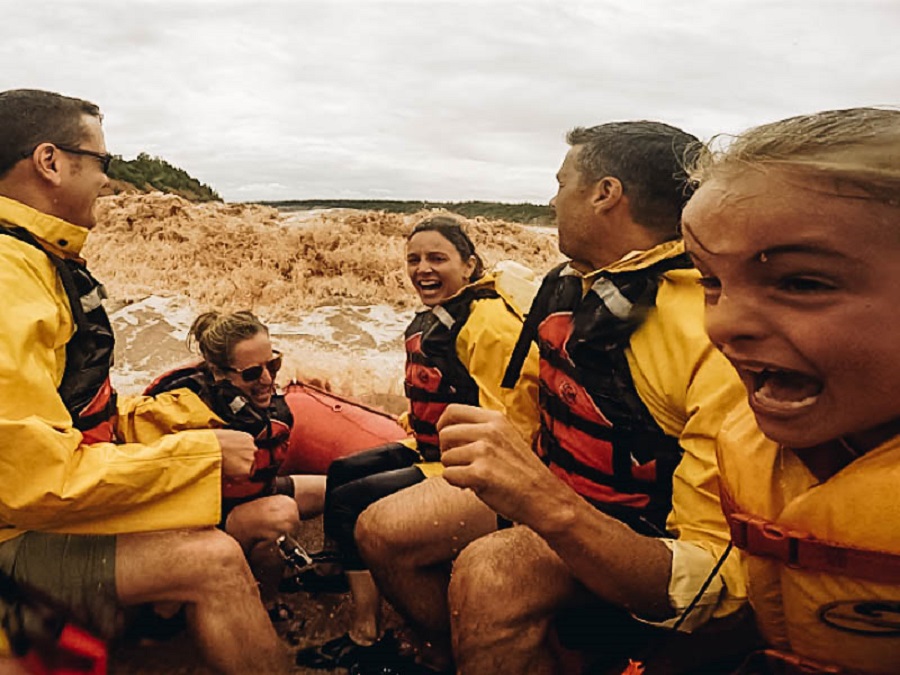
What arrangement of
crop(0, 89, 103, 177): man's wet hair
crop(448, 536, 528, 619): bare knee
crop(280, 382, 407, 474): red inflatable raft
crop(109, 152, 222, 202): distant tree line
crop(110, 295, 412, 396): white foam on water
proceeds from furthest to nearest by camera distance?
crop(109, 152, 222, 202): distant tree line, crop(110, 295, 412, 396): white foam on water, crop(280, 382, 407, 474): red inflatable raft, crop(0, 89, 103, 177): man's wet hair, crop(448, 536, 528, 619): bare knee

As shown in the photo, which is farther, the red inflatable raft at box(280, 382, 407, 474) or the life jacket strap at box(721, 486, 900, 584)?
the red inflatable raft at box(280, 382, 407, 474)

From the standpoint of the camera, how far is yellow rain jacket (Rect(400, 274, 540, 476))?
2467 mm

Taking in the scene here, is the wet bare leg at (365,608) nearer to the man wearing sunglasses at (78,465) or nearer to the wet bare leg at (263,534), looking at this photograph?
the wet bare leg at (263,534)

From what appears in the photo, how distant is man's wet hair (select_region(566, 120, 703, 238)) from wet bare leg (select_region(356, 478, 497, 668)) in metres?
0.88

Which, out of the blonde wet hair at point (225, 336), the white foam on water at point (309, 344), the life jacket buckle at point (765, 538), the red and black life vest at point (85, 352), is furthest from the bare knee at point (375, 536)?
the white foam on water at point (309, 344)

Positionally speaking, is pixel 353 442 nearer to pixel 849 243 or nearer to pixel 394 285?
pixel 849 243

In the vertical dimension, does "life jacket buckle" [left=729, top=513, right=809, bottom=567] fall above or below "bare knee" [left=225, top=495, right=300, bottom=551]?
above

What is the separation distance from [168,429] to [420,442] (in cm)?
A: 88

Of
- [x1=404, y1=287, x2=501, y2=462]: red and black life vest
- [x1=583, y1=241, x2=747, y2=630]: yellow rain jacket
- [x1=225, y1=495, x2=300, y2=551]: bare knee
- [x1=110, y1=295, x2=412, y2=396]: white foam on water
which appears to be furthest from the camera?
[x1=110, y1=295, x2=412, y2=396]: white foam on water

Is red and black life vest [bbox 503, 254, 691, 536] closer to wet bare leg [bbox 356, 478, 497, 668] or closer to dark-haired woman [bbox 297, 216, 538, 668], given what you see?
wet bare leg [bbox 356, 478, 497, 668]

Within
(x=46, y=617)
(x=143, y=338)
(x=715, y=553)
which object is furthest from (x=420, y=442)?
(x=143, y=338)

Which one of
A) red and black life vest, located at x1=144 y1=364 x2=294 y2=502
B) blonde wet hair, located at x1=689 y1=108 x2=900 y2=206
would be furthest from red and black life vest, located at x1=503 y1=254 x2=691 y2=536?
red and black life vest, located at x1=144 y1=364 x2=294 y2=502

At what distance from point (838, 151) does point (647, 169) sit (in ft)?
3.26

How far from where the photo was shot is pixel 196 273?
23.9ft
